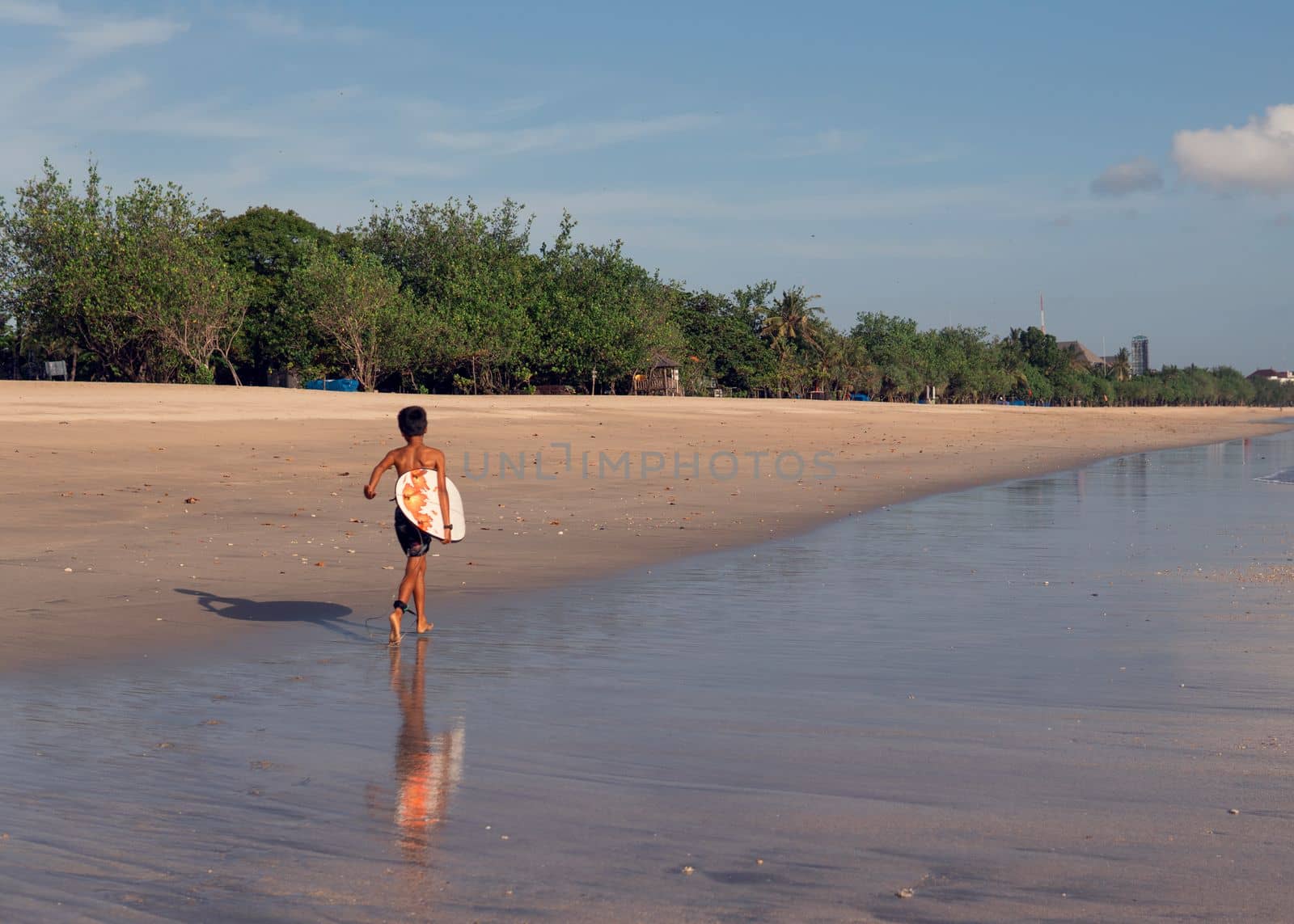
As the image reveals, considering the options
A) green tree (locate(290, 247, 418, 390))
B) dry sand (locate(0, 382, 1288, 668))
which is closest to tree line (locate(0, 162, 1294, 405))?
green tree (locate(290, 247, 418, 390))

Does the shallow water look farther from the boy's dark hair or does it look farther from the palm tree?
the palm tree

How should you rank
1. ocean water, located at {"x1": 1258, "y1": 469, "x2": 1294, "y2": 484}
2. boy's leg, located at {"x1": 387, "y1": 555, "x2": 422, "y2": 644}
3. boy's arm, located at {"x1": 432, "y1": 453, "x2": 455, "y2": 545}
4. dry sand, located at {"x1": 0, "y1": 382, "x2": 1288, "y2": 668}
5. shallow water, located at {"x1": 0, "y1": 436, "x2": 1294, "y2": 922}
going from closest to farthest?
shallow water, located at {"x1": 0, "y1": 436, "x2": 1294, "y2": 922} → boy's leg, located at {"x1": 387, "y1": 555, "x2": 422, "y2": 644} → boy's arm, located at {"x1": 432, "y1": 453, "x2": 455, "y2": 545} → dry sand, located at {"x1": 0, "y1": 382, "x2": 1288, "y2": 668} → ocean water, located at {"x1": 1258, "y1": 469, "x2": 1294, "y2": 484}

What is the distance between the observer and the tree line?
1944 inches

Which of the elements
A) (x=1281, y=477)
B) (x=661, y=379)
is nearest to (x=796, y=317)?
(x=661, y=379)

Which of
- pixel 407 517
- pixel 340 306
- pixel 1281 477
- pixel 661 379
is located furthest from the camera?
pixel 661 379

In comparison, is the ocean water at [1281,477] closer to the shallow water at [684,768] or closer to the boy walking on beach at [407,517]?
the shallow water at [684,768]

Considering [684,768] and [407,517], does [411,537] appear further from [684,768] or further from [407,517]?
[684,768]

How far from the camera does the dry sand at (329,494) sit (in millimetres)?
9477

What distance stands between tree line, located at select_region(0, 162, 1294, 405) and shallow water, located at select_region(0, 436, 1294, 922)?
4393 cm

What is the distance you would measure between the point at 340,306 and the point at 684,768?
165ft

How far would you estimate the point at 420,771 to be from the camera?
5.16 m

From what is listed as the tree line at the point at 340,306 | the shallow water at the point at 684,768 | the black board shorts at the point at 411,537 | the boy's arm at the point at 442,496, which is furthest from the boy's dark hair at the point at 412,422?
the tree line at the point at 340,306

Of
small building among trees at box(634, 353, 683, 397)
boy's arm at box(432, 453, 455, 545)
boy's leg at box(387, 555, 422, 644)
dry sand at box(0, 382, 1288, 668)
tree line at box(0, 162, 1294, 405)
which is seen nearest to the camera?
boy's leg at box(387, 555, 422, 644)

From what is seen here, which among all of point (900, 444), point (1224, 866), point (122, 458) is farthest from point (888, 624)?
point (900, 444)
